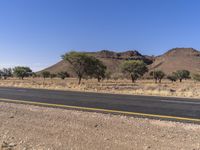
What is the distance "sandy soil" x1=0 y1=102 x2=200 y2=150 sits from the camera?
6.93 m

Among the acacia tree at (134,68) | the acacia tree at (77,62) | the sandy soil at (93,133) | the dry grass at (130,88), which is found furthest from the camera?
the acacia tree at (134,68)

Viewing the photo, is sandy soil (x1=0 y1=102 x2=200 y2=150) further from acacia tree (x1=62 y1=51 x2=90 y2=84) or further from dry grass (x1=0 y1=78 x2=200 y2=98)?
acacia tree (x1=62 y1=51 x2=90 y2=84)

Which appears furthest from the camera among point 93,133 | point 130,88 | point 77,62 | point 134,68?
point 134,68

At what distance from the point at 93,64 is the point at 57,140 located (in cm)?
5020

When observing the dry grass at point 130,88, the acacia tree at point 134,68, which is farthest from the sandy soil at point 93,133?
the acacia tree at point 134,68

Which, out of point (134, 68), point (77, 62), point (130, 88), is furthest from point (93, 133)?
point (134, 68)

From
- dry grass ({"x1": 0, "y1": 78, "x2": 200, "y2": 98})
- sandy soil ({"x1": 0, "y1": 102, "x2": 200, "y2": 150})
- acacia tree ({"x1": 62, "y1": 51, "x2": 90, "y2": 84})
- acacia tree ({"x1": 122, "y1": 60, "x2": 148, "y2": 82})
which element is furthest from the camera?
acacia tree ({"x1": 122, "y1": 60, "x2": 148, "y2": 82})

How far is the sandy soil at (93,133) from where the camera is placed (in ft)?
22.7

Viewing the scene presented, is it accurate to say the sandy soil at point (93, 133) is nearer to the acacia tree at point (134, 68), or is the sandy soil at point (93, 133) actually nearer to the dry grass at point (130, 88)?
the dry grass at point (130, 88)

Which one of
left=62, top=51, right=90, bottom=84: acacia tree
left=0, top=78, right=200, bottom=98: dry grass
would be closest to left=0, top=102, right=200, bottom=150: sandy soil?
left=0, top=78, right=200, bottom=98: dry grass

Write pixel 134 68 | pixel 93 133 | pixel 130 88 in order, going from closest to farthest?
pixel 93 133, pixel 130 88, pixel 134 68

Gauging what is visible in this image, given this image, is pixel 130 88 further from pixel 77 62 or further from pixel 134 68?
pixel 134 68

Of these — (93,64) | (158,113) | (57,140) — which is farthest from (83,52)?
(57,140)

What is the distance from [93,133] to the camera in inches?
316
